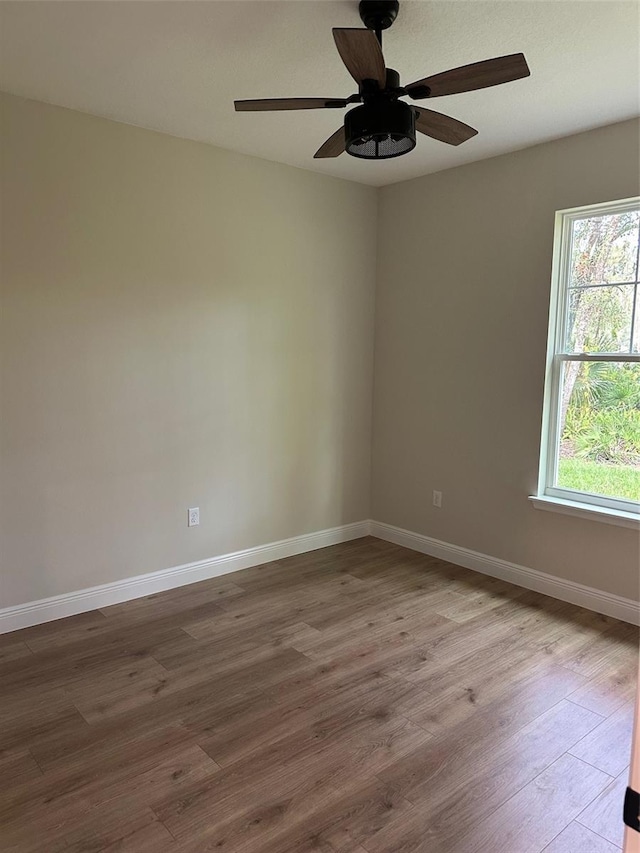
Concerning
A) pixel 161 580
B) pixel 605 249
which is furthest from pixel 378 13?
pixel 161 580

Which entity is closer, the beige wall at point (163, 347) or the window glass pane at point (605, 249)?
the beige wall at point (163, 347)

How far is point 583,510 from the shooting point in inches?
129

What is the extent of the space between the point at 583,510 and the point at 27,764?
2.86 meters

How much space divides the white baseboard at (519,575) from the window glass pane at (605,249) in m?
1.74

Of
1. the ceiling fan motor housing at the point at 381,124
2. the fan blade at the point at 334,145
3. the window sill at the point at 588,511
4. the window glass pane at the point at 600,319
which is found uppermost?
the fan blade at the point at 334,145

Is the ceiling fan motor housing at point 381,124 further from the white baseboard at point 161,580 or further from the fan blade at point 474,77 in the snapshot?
the white baseboard at point 161,580

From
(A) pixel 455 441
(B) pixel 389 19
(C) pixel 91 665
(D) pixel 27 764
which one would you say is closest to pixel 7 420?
(C) pixel 91 665

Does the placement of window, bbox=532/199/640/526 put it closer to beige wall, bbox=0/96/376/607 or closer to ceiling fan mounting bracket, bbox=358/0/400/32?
beige wall, bbox=0/96/376/607

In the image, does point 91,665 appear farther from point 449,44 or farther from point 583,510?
point 449,44

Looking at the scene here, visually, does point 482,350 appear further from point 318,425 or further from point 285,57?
point 285,57

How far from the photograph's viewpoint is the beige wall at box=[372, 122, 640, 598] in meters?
3.27

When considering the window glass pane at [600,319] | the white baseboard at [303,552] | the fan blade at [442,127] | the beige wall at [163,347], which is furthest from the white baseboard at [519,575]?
the fan blade at [442,127]

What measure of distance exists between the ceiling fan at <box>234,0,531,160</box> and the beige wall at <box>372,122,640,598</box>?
135 cm

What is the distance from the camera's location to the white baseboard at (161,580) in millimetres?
3026
